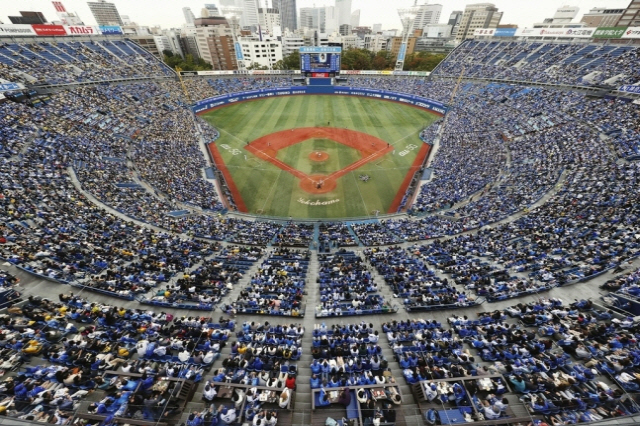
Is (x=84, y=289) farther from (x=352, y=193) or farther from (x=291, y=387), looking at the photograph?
(x=352, y=193)

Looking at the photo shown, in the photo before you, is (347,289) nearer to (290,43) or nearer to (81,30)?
(81,30)

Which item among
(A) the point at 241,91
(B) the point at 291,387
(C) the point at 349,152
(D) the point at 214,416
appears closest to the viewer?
(D) the point at 214,416

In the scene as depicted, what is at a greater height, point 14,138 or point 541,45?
point 541,45

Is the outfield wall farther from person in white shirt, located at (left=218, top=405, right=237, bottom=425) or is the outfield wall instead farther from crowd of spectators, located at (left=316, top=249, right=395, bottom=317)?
person in white shirt, located at (left=218, top=405, right=237, bottom=425)

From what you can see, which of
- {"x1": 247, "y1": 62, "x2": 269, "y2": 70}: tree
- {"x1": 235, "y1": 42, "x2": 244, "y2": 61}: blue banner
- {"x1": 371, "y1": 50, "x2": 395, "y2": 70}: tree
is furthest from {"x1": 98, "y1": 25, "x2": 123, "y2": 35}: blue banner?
{"x1": 371, "y1": 50, "x2": 395, "y2": 70}: tree

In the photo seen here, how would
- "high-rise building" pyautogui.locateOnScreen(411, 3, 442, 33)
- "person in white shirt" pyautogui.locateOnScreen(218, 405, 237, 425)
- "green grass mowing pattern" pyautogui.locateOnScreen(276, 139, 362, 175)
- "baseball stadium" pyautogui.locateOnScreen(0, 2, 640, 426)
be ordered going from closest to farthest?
1. "person in white shirt" pyautogui.locateOnScreen(218, 405, 237, 425)
2. "baseball stadium" pyautogui.locateOnScreen(0, 2, 640, 426)
3. "green grass mowing pattern" pyautogui.locateOnScreen(276, 139, 362, 175)
4. "high-rise building" pyautogui.locateOnScreen(411, 3, 442, 33)

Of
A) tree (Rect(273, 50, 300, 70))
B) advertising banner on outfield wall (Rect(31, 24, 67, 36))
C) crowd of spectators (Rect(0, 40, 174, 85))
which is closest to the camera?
crowd of spectators (Rect(0, 40, 174, 85))

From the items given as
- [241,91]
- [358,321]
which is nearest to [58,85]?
[241,91]
